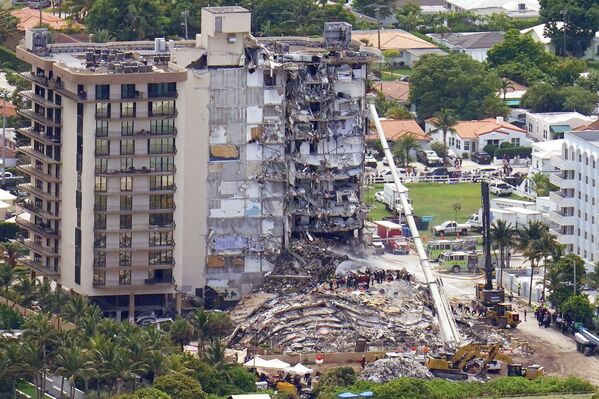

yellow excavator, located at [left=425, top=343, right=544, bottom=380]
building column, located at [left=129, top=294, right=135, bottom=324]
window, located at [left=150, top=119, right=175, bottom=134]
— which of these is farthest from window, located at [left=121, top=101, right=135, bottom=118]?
yellow excavator, located at [left=425, top=343, right=544, bottom=380]

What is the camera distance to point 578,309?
165m

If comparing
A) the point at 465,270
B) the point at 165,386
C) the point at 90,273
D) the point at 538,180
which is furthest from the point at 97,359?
the point at 538,180

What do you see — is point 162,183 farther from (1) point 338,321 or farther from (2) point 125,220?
(1) point 338,321

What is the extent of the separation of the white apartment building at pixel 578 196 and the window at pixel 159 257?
82.5ft

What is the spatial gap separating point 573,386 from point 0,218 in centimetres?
4479

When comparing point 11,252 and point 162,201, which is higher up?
point 162,201

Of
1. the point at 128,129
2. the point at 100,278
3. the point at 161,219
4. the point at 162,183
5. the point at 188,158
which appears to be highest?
the point at 128,129

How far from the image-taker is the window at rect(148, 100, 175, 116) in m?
162

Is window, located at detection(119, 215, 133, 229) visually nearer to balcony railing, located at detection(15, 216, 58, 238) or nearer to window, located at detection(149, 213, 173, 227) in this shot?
window, located at detection(149, 213, 173, 227)

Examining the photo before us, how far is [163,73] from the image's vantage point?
162125 millimetres

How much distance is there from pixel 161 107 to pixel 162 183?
3905mm

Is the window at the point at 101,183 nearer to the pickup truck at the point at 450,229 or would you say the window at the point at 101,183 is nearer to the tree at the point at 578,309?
the tree at the point at 578,309

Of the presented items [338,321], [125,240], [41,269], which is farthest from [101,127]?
[338,321]

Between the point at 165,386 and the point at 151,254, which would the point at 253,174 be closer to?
the point at 151,254
